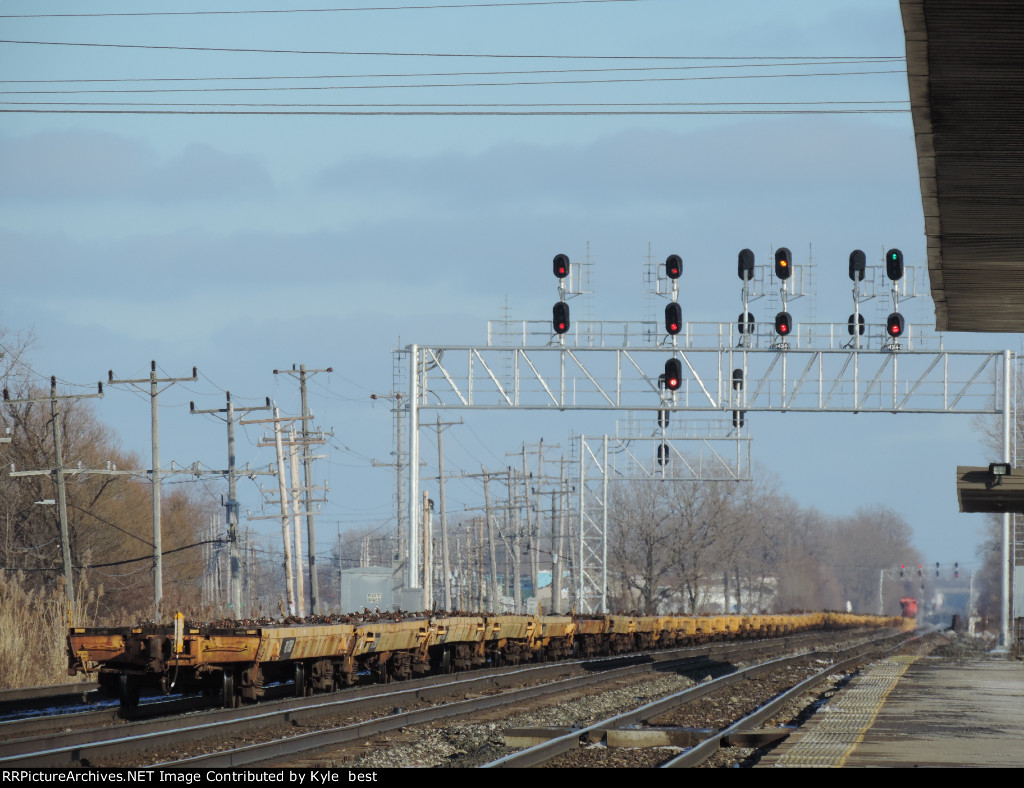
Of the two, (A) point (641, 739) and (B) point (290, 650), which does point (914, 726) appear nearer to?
(A) point (641, 739)

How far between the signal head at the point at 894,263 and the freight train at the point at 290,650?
1145cm

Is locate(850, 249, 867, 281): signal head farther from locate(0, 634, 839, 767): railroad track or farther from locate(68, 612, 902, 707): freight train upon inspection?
locate(0, 634, 839, 767): railroad track

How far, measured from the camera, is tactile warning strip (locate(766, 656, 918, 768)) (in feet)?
38.3

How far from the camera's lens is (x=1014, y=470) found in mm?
19484

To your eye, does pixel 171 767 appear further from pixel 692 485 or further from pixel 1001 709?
pixel 692 485

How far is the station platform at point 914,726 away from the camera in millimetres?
11773

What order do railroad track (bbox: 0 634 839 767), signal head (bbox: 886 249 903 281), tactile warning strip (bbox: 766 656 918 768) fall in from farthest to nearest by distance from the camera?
signal head (bbox: 886 249 903 281) < tactile warning strip (bbox: 766 656 918 768) < railroad track (bbox: 0 634 839 767)

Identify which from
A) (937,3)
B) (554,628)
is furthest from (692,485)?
(937,3)

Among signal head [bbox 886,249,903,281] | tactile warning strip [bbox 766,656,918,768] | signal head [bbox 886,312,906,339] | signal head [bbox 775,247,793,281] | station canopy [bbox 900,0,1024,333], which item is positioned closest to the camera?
station canopy [bbox 900,0,1024,333]

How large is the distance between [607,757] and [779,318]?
63.6ft

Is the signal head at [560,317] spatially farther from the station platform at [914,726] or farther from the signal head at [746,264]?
the station platform at [914,726]

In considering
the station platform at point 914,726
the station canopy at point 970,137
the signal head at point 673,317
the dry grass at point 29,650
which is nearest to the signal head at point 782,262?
the signal head at point 673,317

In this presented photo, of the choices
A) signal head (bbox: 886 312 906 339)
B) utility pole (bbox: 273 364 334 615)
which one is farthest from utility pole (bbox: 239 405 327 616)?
signal head (bbox: 886 312 906 339)

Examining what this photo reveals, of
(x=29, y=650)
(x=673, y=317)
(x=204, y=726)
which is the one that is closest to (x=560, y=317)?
(x=673, y=317)
